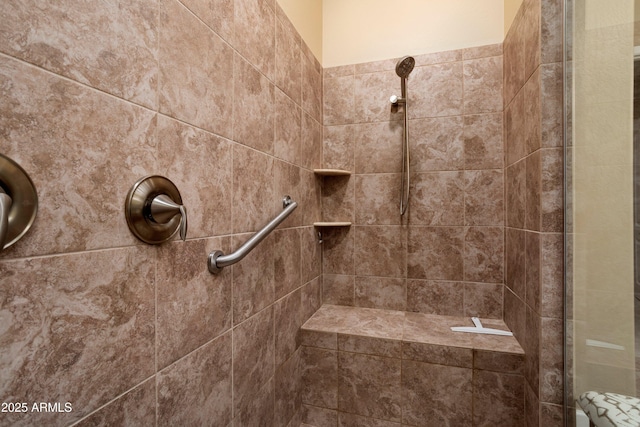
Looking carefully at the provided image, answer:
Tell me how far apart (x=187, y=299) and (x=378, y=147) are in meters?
1.29

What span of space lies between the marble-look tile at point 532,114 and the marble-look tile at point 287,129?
944 mm

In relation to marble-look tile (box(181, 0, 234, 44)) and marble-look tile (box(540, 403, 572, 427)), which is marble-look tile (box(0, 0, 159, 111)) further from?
marble-look tile (box(540, 403, 572, 427))

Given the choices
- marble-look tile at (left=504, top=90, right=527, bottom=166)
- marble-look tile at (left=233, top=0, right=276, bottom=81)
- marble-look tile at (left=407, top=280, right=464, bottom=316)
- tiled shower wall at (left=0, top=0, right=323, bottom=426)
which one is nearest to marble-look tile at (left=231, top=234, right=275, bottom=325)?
tiled shower wall at (left=0, top=0, right=323, bottom=426)

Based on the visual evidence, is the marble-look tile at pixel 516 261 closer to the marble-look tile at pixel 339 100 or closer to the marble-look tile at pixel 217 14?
the marble-look tile at pixel 339 100

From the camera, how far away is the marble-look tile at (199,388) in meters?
0.65

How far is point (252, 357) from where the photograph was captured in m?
0.98

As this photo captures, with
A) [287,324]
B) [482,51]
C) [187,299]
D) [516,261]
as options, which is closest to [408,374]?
[287,324]

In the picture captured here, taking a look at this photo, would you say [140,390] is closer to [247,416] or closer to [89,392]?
[89,392]

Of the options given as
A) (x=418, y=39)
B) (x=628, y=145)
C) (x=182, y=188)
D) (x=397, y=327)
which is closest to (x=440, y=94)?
(x=418, y=39)

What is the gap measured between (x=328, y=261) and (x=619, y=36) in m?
1.44

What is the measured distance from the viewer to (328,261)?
5.71ft

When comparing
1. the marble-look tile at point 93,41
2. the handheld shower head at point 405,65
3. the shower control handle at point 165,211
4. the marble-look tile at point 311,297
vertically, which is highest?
the handheld shower head at point 405,65

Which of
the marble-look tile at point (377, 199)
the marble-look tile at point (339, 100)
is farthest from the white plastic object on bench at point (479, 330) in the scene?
the marble-look tile at point (339, 100)

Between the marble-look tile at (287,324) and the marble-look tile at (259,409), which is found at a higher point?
the marble-look tile at (287,324)
